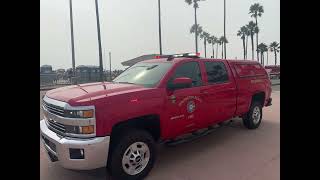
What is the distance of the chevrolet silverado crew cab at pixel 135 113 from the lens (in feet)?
11.3

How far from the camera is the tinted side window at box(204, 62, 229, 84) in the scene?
5273mm

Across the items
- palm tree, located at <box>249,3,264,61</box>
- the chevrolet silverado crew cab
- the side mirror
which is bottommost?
the chevrolet silverado crew cab

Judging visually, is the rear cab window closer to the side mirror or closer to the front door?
the front door

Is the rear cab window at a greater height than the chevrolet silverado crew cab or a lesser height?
greater

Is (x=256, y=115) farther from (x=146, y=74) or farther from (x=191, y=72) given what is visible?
(x=146, y=74)

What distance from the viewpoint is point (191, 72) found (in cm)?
496

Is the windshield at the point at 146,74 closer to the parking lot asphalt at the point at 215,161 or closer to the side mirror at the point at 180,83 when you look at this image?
the side mirror at the point at 180,83

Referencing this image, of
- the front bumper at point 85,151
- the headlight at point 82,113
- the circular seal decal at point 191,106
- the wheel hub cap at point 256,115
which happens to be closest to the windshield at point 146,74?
the circular seal decal at point 191,106

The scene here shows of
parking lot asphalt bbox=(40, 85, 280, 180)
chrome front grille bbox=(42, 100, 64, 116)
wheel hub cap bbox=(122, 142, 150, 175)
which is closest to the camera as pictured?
chrome front grille bbox=(42, 100, 64, 116)

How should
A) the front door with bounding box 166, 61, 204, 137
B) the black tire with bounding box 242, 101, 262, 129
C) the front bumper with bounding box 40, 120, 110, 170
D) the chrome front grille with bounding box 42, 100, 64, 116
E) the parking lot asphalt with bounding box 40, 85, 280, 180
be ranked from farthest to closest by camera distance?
the black tire with bounding box 242, 101, 262, 129
the front door with bounding box 166, 61, 204, 137
the parking lot asphalt with bounding box 40, 85, 280, 180
the chrome front grille with bounding box 42, 100, 64, 116
the front bumper with bounding box 40, 120, 110, 170

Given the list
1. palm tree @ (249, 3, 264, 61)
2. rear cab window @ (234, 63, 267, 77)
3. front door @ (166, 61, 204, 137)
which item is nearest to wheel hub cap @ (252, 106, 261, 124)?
rear cab window @ (234, 63, 267, 77)
